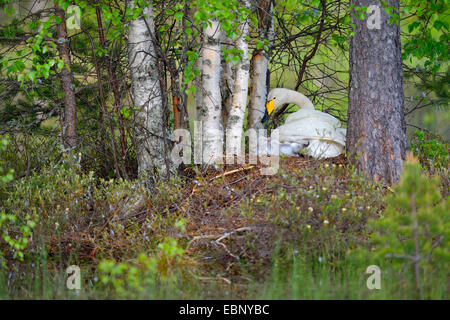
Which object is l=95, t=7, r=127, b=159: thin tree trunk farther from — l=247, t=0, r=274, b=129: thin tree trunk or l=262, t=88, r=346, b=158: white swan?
l=262, t=88, r=346, b=158: white swan

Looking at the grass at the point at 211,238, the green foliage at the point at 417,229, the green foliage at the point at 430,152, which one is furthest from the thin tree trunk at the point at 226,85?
the green foliage at the point at 417,229

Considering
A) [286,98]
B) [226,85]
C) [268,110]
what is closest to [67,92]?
[226,85]

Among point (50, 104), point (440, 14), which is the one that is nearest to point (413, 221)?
point (440, 14)

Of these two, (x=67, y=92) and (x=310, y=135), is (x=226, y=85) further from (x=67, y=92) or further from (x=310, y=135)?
(x=67, y=92)

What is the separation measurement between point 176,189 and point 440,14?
4520 mm

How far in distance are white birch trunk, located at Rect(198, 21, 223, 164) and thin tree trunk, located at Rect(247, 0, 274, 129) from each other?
842 mm

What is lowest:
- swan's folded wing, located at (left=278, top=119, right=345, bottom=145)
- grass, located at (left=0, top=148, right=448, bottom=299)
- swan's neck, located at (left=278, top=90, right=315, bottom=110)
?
grass, located at (left=0, top=148, right=448, bottom=299)

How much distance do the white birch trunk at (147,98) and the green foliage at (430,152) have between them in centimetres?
364

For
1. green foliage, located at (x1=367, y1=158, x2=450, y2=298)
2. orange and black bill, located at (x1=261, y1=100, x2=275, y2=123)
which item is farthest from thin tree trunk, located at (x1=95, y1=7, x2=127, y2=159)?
Result: green foliage, located at (x1=367, y1=158, x2=450, y2=298)

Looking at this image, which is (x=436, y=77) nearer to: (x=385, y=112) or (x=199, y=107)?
(x=385, y=112)

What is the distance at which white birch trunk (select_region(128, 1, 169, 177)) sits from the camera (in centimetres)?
683

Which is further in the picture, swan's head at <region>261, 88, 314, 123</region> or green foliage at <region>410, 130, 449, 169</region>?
swan's head at <region>261, 88, 314, 123</region>

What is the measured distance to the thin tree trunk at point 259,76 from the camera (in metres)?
7.52

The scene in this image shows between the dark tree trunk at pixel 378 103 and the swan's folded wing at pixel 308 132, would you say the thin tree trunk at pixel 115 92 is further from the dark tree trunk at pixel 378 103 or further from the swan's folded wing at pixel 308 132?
the dark tree trunk at pixel 378 103
